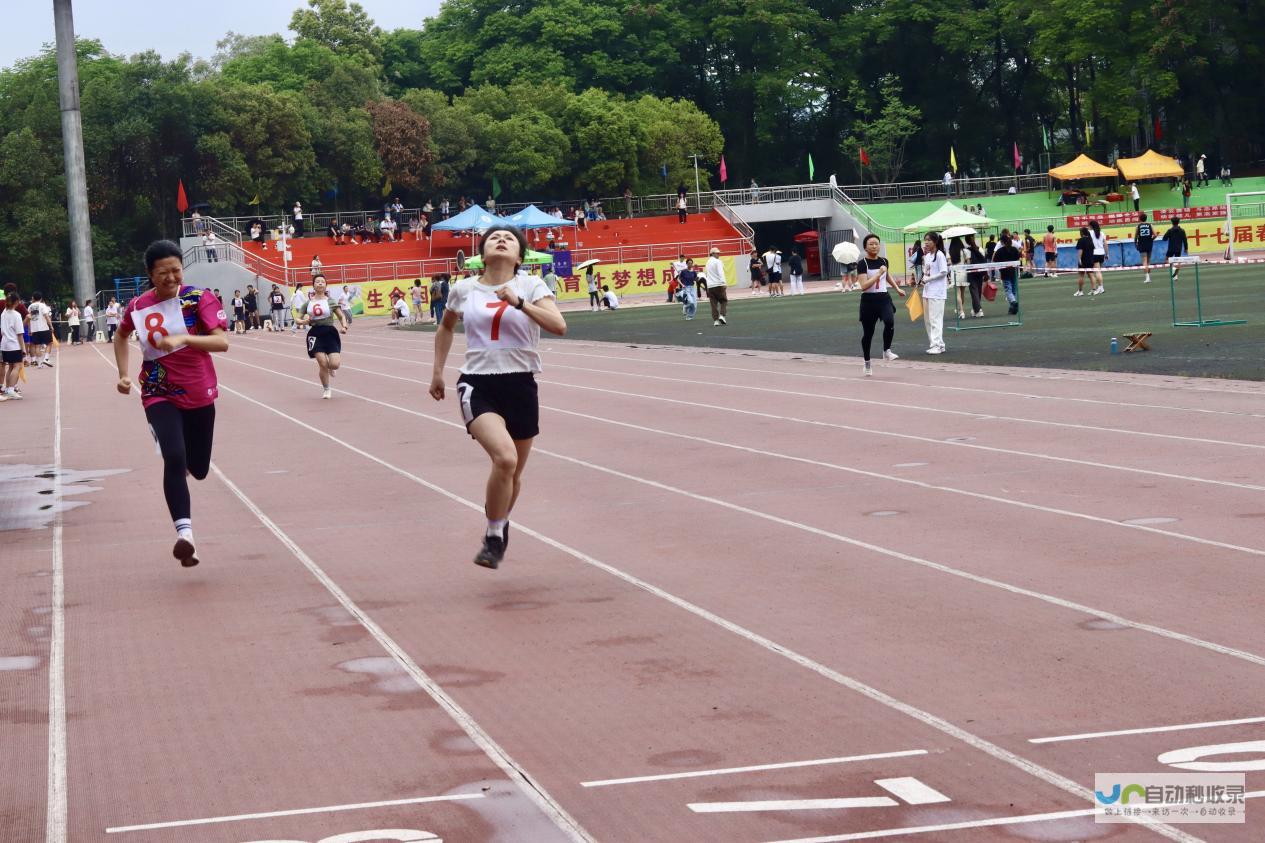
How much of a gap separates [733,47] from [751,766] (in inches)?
3386

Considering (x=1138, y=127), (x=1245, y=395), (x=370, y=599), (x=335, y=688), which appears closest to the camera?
(x=335, y=688)

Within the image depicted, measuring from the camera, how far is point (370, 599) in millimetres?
8688

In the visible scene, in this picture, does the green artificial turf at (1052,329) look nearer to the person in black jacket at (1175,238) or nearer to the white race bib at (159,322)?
the person in black jacket at (1175,238)

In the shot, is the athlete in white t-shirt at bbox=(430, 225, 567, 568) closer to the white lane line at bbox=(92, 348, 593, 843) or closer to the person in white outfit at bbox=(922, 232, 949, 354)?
the white lane line at bbox=(92, 348, 593, 843)

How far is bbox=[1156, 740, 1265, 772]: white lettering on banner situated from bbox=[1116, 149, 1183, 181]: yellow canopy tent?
66.8m

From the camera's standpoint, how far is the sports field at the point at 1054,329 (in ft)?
68.8

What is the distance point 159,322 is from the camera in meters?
9.61

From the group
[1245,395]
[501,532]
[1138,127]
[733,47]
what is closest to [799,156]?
[733,47]

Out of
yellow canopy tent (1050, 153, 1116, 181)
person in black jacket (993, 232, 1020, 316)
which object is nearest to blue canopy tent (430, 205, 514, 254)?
yellow canopy tent (1050, 153, 1116, 181)

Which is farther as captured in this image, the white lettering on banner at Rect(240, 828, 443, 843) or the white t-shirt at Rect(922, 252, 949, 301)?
the white t-shirt at Rect(922, 252, 949, 301)

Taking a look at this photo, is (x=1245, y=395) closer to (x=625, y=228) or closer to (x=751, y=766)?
(x=751, y=766)

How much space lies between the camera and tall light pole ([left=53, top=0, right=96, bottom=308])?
55.8 metres

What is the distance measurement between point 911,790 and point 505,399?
4407mm

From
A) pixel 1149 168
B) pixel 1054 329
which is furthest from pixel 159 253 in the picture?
pixel 1149 168
